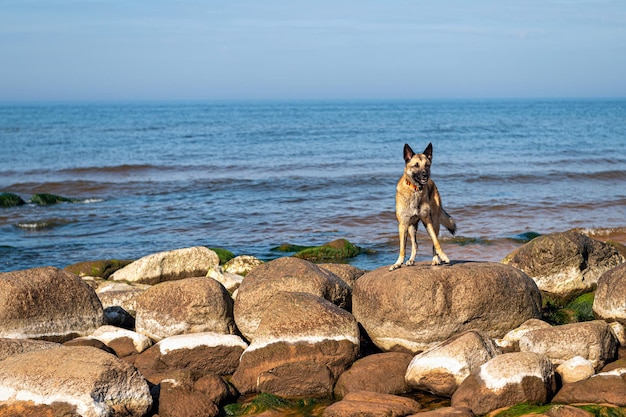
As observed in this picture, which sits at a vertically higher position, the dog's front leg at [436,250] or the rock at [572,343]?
the dog's front leg at [436,250]

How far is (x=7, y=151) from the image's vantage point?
1772 inches

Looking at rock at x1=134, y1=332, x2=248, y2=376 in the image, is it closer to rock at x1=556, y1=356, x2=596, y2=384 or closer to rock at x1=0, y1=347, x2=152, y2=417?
rock at x1=0, y1=347, x2=152, y2=417

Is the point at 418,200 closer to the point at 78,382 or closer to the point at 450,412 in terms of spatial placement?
the point at 450,412

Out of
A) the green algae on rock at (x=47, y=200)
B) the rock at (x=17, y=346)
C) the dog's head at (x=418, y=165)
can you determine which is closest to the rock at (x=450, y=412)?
the dog's head at (x=418, y=165)

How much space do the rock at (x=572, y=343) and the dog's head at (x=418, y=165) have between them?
232cm

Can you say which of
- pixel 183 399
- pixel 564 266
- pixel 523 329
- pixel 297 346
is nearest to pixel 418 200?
pixel 523 329

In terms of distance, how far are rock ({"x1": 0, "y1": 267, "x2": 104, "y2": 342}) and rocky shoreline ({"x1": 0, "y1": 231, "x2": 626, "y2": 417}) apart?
0.06 feet

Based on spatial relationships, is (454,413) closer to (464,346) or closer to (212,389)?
(464,346)

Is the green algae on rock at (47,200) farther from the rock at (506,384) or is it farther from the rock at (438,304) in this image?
the rock at (506,384)

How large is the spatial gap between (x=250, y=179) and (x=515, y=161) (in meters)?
13.8

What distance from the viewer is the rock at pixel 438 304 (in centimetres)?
931

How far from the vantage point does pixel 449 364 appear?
328 inches

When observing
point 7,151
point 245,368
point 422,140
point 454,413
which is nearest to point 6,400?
point 245,368

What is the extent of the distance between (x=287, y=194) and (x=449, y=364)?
1926 centimetres
